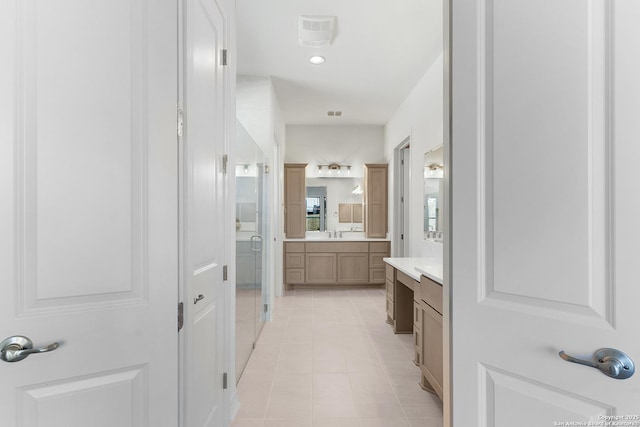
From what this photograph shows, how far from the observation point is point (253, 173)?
3068 millimetres

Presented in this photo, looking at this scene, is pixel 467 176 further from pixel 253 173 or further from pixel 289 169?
pixel 289 169

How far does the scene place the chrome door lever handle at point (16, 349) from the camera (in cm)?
77

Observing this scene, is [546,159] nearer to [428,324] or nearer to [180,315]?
[180,315]

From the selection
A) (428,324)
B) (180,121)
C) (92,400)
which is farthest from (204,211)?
(428,324)

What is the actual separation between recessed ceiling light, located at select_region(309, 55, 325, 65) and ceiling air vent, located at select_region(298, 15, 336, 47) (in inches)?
13.4

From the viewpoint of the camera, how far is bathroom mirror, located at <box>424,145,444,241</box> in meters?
3.27

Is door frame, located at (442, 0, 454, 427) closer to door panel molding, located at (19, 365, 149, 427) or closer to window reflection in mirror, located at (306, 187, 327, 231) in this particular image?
door panel molding, located at (19, 365, 149, 427)

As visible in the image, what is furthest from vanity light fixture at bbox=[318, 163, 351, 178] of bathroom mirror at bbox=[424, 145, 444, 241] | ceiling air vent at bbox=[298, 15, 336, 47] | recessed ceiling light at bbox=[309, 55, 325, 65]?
ceiling air vent at bbox=[298, 15, 336, 47]

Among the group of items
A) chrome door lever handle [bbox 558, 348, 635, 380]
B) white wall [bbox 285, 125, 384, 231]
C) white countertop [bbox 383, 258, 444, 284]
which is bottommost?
white countertop [bbox 383, 258, 444, 284]

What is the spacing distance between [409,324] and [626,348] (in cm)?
287

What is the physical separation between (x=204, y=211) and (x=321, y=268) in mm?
4148

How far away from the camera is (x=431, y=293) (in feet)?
7.00

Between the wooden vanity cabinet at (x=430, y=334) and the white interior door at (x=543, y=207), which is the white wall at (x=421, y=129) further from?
the white interior door at (x=543, y=207)

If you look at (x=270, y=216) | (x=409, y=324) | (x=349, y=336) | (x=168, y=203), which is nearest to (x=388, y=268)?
(x=409, y=324)
